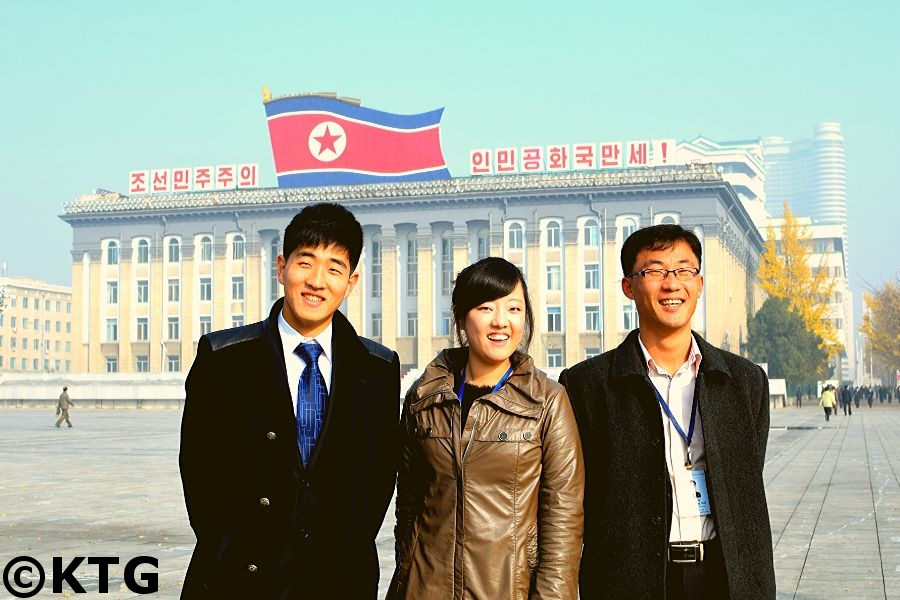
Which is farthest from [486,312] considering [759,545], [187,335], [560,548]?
[187,335]

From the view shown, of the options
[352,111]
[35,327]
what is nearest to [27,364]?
[35,327]

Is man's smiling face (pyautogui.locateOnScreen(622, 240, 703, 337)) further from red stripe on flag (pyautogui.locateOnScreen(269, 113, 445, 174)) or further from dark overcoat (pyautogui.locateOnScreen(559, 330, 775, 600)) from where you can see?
red stripe on flag (pyautogui.locateOnScreen(269, 113, 445, 174))

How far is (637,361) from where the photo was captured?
3949 millimetres

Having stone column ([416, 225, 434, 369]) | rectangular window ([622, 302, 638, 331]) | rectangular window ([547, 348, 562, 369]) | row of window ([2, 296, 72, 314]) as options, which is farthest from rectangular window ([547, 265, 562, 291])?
row of window ([2, 296, 72, 314])

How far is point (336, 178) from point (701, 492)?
217ft

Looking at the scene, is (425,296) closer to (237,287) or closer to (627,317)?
(627,317)

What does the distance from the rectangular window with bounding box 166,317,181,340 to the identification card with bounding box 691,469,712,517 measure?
71.1 m

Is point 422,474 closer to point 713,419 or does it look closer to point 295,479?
point 295,479

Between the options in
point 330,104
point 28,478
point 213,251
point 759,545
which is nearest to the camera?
point 759,545

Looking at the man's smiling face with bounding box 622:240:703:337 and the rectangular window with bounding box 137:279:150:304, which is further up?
the rectangular window with bounding box 137:279:150:304

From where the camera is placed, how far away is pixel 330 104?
67875 millimetres

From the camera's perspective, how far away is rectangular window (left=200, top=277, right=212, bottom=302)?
73125 millimetres

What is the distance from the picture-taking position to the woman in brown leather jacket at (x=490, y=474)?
3691 millimetres

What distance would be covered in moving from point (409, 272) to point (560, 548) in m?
66.3
